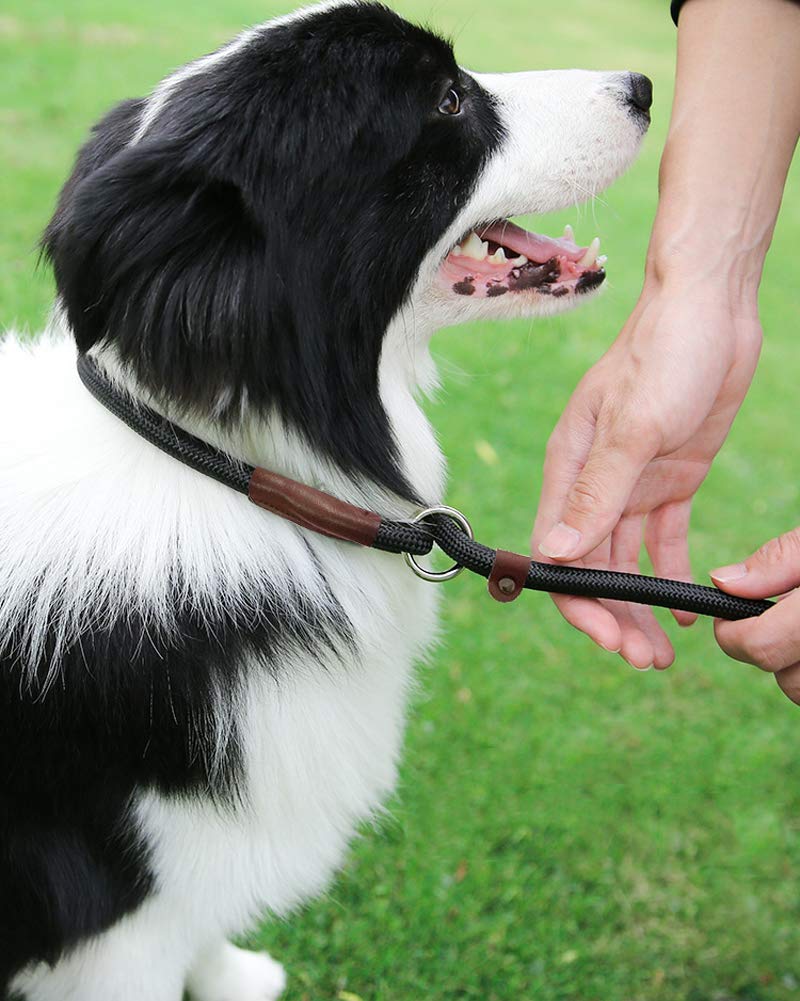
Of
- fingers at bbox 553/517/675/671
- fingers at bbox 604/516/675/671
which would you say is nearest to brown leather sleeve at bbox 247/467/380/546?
fingers at bbox 553/517/675/671

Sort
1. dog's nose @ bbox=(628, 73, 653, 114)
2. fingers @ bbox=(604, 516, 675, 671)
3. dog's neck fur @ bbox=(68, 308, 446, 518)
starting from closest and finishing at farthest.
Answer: dog's neck fur @ bbox=(68, 308, 446, 518) < fingers @ bbox=(604, 516, 675, 671) < dog's nose @ bbox=(628, 73, 653, 114)

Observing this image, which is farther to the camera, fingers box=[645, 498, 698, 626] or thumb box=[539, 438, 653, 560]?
fingers box=[645, 498, 698, 626]

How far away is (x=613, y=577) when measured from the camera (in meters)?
1.62

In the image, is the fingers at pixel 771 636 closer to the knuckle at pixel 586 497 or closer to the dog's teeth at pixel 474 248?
the knuckle at pixel 586 497

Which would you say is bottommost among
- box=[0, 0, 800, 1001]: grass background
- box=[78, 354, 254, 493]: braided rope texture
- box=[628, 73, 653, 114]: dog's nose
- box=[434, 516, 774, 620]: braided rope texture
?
box=[0, 0, 800, 1001]: grass background

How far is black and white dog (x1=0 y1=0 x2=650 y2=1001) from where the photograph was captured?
4.41ft

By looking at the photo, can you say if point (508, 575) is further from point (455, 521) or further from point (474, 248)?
point (474, 248)

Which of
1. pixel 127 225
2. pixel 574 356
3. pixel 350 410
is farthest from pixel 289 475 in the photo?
pixel 574 356

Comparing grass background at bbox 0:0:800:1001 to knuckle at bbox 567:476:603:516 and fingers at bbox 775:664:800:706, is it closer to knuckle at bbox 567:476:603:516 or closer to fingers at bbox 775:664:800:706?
knuckle at bbox 567:476:603:516

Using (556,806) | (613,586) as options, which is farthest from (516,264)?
(556,806)

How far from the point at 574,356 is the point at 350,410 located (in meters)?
3.68

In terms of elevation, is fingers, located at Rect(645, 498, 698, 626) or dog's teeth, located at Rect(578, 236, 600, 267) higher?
dog's teeth, located at Rect(578, 236, 600, 267)

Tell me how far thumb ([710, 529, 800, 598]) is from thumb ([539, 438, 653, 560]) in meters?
0.24

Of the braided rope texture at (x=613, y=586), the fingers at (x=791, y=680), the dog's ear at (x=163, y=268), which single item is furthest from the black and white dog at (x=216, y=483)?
the fingers at (x=791, y=680)
